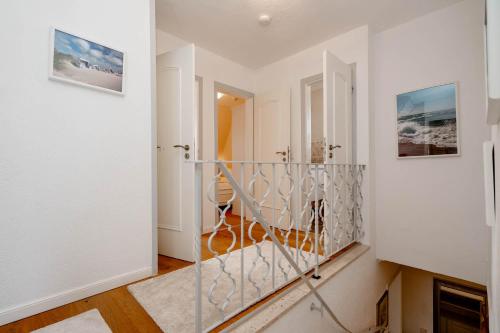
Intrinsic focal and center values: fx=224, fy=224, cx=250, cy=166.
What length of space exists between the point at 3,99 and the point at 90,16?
798 mm

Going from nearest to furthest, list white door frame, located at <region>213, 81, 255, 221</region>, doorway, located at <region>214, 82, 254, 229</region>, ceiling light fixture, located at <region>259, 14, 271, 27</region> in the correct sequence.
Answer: ceiling light fixture, located at <region>259, 14, 271, 27</region>
white door frame, located at <region>213, 81, 255, 221</region>
doorway, located at <region>214, 82, 254, 229</region>

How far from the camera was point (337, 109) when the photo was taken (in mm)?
2379

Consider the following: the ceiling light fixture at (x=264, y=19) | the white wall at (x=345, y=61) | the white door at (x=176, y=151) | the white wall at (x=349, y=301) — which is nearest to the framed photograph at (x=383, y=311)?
the white wall at (x=349, y=301)

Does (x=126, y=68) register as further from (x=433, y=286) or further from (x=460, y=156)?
(x=433, y=286)

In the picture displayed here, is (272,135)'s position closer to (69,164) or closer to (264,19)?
(264,19)

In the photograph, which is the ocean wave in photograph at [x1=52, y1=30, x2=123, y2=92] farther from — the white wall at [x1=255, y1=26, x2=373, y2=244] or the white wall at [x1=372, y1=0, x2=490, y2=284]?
the white wall at [x1=372, y1=0, x2=490, y2=284]

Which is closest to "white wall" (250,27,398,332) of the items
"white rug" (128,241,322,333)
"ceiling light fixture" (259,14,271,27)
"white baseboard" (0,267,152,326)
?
"white rug" (128,241,322,333)

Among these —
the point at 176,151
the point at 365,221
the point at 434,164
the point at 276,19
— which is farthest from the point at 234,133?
the point at 434,164

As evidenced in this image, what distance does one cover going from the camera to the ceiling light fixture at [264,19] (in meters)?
2.41

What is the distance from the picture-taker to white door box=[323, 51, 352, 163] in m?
2.23

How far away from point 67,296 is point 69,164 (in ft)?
2.84

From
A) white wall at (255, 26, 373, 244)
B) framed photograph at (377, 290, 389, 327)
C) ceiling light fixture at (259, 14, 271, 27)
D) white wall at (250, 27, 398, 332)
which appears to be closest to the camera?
white wall at (250, 27, 398, 332)

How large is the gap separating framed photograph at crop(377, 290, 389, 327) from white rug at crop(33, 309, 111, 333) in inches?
125

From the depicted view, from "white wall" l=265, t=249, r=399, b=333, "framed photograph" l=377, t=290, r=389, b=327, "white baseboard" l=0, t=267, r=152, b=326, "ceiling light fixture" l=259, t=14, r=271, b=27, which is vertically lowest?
"framed photograph" l=377, t=290, r=389, b=327
